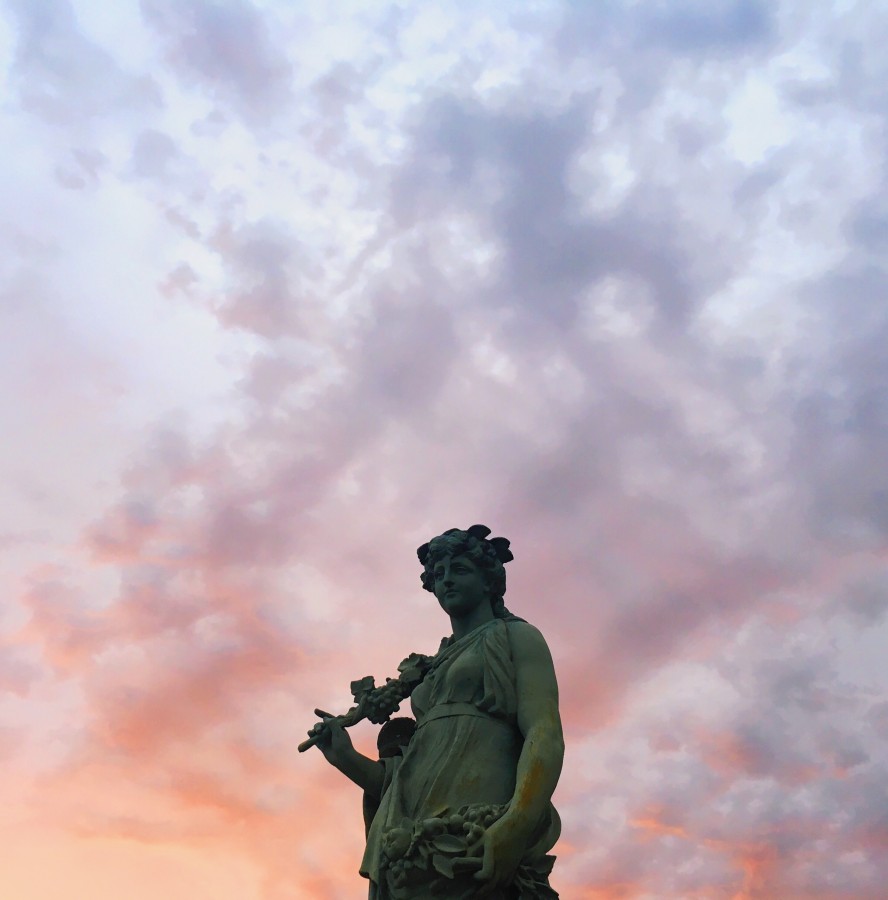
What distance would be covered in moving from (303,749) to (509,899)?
2629mm

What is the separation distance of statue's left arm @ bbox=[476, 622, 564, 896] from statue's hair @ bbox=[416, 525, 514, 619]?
658mm

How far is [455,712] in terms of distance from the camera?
10852mm

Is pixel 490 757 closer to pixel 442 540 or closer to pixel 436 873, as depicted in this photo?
pixel 436 873

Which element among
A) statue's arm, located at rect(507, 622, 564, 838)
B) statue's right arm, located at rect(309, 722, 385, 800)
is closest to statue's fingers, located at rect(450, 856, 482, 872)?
statue's arm, located at rect(507, 622, 564, 838)

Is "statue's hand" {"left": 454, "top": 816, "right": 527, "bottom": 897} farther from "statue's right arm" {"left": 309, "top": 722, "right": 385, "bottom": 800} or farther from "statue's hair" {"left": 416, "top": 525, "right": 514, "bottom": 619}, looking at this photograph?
"statue's hair" {"left": 416, "top": 525, "right": 514, "bottom": 619}

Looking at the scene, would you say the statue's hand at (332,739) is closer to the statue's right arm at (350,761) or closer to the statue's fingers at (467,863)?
the statue's right arm at (350,761)

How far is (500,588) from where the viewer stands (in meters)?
12.1

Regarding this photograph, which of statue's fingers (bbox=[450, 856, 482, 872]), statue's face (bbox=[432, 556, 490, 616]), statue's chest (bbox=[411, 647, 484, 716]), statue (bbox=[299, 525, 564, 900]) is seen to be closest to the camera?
statue's fingers (bbox=[450, 856, 482, 872])

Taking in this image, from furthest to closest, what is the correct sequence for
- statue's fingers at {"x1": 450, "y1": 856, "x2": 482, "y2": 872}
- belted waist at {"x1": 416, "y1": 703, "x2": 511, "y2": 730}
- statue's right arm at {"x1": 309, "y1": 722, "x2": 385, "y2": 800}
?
statue's right arm at {"x1": 309, "y1": 722, "x2": 385, "y2": 800} → belted waist at {"x1": 416, "y1": 703, "x2": 511, "y2": 730} → statue's fingers at {"x1": 450, "y1": 856, "x2": 482, "y2": 872}

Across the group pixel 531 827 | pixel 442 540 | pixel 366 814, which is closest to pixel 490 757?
pixel 531 827

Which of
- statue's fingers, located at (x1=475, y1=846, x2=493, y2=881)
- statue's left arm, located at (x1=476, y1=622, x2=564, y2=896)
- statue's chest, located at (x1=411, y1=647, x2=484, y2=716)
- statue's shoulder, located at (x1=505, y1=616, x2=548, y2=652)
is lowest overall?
statue's fingers, located at (x1=475, y1=846, x2=493, y2=881)

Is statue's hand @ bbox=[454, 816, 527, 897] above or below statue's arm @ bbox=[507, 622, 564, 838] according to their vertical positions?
below

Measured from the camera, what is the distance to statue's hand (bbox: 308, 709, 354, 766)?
1136 cm

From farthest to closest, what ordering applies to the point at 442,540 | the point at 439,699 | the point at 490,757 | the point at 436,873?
the point at 442,540, the point at 439,699, the point at 490,757, the point at 436,873
